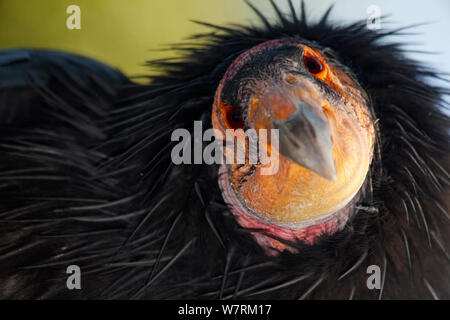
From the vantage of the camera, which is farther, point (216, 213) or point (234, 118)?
point (216, 213)

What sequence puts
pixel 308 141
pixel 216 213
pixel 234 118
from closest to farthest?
pixel 308 141
pixel 234 118
pixel 216 213

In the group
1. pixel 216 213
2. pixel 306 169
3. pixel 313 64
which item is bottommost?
pixel 216 213

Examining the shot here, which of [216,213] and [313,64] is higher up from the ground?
[313,64]

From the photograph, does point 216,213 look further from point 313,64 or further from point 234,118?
point 313,64

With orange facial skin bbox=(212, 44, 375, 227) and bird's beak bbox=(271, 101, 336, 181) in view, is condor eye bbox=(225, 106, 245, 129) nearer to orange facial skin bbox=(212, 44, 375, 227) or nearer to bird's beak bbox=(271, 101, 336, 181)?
orange facial skin bbox=(212, 44, 375, 227)

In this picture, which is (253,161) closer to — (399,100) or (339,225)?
(339,225)

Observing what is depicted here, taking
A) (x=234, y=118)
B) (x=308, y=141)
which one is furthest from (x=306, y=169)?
(x=234, y=118)

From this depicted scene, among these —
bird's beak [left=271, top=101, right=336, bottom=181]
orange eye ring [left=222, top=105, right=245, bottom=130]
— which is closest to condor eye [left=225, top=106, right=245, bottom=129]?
orange eye ring [left=222, top=105, right=245, bottom=130]

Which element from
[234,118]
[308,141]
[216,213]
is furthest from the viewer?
[216,213]
